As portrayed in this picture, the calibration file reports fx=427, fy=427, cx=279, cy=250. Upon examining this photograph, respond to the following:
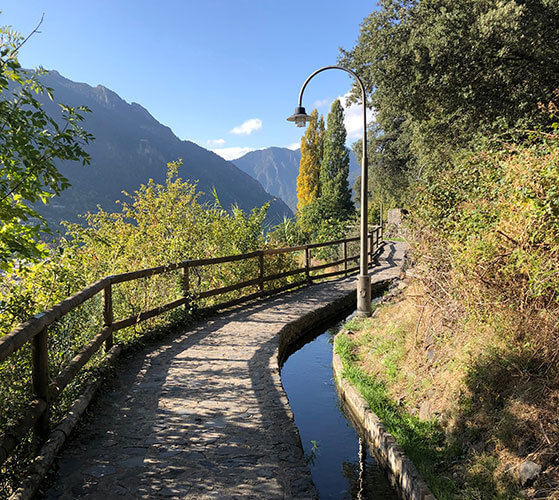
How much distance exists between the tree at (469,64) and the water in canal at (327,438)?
5.81 meters

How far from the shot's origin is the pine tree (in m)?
43.0

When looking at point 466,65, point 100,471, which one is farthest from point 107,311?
point 466,65

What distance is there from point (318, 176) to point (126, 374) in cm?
4451

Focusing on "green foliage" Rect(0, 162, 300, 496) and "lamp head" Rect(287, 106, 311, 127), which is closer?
"green foliage" Rect(0, 162, 300, 496)

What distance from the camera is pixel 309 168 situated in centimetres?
4819

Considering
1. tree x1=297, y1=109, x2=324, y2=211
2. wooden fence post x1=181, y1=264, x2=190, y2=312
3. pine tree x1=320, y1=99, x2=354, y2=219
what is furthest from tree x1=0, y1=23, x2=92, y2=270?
tree x1=297, y1=109, x2=324, y2=211

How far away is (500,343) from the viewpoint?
3.99 m

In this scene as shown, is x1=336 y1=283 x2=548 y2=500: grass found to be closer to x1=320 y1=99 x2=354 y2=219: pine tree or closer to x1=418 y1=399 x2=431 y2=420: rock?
x1=418 y1=399 x2=431 y2=420: rock

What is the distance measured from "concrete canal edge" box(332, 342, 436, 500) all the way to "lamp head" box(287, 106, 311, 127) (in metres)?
5.24

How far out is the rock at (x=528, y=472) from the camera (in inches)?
116

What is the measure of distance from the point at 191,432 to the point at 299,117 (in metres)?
6.48

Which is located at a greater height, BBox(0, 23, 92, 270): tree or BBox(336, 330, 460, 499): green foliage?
BBox(0, 23, 92, 270): tree

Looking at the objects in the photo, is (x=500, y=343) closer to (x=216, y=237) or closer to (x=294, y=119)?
(x=294, y=119)

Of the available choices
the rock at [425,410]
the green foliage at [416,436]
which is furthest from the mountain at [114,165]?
the rock at [425,410]
